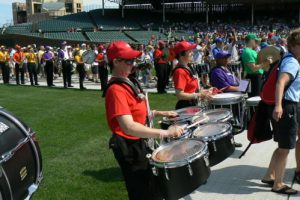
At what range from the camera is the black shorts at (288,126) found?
487cm

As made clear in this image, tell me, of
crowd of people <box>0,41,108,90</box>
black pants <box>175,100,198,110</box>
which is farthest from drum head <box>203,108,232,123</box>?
crowd of people <box>0,41,108,90</box>

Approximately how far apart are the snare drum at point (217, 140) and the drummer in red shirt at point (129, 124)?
784 mm

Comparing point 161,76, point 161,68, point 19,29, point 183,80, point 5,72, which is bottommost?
point 5,72

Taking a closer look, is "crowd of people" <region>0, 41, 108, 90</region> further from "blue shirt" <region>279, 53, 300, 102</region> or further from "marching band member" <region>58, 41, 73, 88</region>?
"blue shirt" <region>279, 53, 300, 102</region>

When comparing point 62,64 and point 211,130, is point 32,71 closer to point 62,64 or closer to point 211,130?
point 62,64

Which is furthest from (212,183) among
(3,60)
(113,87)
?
(3,60)

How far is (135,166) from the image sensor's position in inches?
144

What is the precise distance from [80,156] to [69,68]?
456 inches

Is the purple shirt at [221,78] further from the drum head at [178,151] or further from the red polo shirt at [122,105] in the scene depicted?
the red polo shirt at [122,105]

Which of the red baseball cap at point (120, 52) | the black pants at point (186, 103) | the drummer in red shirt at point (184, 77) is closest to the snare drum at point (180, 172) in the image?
the red baseball cap at point (120, 52)

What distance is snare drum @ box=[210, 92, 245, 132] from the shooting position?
6.20 m

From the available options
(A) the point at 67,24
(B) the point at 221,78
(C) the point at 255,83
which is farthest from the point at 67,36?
(B) the point at 221,78

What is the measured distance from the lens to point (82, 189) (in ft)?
18.7

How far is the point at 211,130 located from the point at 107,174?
223 cm
